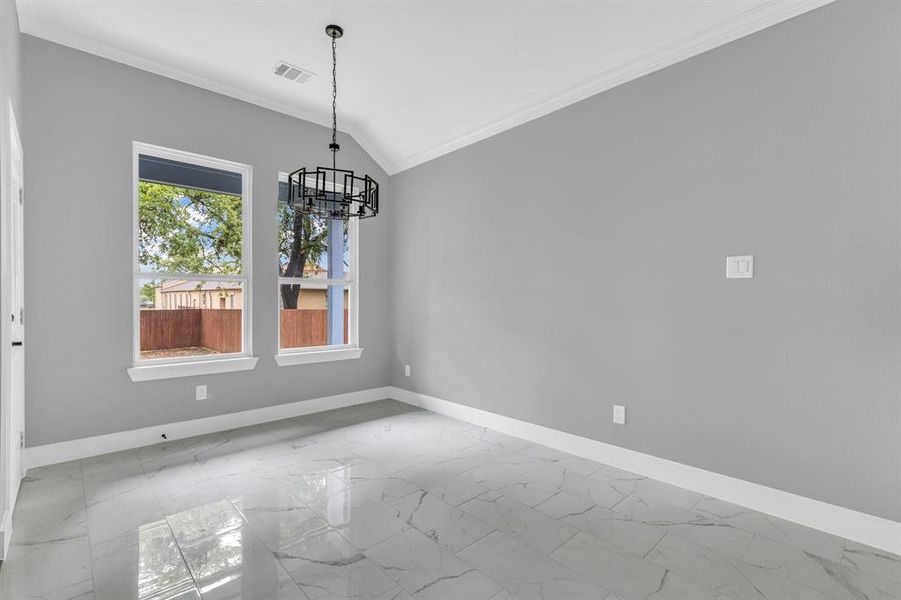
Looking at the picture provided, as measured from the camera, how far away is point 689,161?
9.02 feet

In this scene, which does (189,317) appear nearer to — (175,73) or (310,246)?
(310,246)

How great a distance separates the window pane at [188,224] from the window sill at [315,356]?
0.91 m

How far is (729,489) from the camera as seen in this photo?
102 inches

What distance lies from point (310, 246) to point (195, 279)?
111 centimetres

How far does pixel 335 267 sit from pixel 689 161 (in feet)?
11.2

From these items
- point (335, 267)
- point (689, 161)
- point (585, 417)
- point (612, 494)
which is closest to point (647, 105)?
point (689, 161)

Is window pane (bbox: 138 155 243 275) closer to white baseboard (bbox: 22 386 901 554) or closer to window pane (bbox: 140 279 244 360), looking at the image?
window pane (bbox: 140 279 244 360)

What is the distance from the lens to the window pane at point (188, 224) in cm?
355

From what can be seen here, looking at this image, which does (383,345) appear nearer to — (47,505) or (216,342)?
(216,342)

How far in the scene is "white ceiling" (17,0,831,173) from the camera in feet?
8.80

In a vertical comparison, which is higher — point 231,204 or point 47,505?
point 231,204

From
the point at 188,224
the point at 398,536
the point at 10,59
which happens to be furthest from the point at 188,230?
the point at 398,536

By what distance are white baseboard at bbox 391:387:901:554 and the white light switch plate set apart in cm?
119

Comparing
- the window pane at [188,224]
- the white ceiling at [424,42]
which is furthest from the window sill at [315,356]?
the white ceiling at [424,42]
